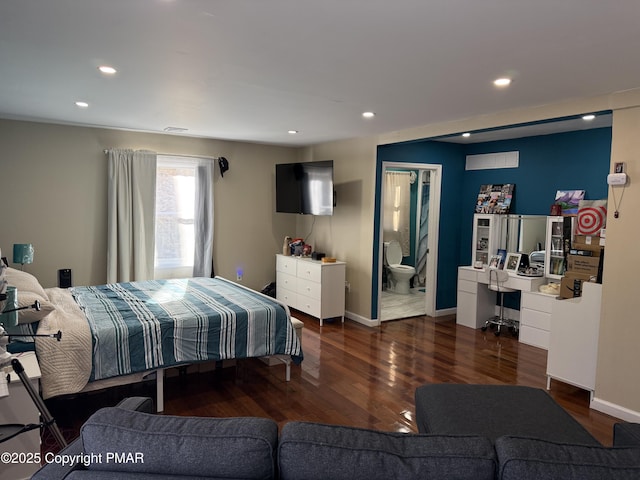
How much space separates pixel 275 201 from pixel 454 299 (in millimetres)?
2991

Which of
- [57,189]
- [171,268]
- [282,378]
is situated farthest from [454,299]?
[57,189]

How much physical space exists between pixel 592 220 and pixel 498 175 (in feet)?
6.60

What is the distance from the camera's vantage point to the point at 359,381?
Result: 12.5 feet

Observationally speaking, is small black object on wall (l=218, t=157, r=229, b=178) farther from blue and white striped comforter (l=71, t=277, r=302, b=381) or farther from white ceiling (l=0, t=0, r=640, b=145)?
blue and white striped comforter (l=71, t=277, r=302, b=381)

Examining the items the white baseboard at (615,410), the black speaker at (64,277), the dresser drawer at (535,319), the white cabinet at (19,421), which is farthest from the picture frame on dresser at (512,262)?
the black speaker at (64,277)

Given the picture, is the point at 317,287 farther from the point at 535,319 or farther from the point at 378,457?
the point at 378,457

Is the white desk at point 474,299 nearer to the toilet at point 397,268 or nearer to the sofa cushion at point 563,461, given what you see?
the toilet at point 397,268

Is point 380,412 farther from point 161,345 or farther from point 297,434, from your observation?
point 297,434

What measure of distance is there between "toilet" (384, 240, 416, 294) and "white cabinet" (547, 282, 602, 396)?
11.8ft

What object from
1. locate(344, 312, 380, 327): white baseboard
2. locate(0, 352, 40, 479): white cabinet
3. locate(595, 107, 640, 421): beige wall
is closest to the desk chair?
locate(344, 312, 380, 327): white baseboard

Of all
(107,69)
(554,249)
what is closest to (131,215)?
(107,69)

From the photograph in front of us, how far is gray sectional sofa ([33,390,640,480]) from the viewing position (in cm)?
115

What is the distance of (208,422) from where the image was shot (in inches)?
50.9

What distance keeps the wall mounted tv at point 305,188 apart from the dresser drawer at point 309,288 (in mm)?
902
